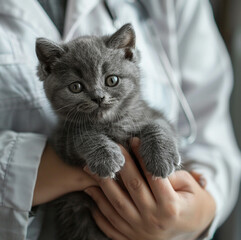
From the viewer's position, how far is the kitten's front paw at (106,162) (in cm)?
74

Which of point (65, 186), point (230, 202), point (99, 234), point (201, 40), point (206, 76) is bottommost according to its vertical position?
point (230, 202)

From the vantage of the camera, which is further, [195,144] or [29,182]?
[195,144]

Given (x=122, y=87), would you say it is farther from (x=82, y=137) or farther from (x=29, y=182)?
(x=29, y=182)

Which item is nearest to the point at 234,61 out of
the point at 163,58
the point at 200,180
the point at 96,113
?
the point at 163,58

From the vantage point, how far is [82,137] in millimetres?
833

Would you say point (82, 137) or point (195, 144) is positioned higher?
point (82, 137)

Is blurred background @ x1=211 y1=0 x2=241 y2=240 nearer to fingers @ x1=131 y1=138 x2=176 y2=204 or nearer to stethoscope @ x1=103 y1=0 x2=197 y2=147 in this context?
stethoscope @ x1=103 y1=0 x2=197 y2=147

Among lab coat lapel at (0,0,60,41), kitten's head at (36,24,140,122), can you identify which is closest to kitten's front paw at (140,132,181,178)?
kitten's head at (36,24,140,122)

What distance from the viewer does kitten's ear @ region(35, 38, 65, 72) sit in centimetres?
78

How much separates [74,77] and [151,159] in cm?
28

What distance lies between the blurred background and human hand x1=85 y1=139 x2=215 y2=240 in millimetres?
984

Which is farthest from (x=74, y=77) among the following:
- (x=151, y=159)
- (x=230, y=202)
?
(x=230, y=202)

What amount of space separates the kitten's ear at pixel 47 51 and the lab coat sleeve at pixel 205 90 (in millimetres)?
522

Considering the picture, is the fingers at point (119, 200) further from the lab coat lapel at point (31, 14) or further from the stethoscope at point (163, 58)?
the lab coat lapel at point (31, 14)
